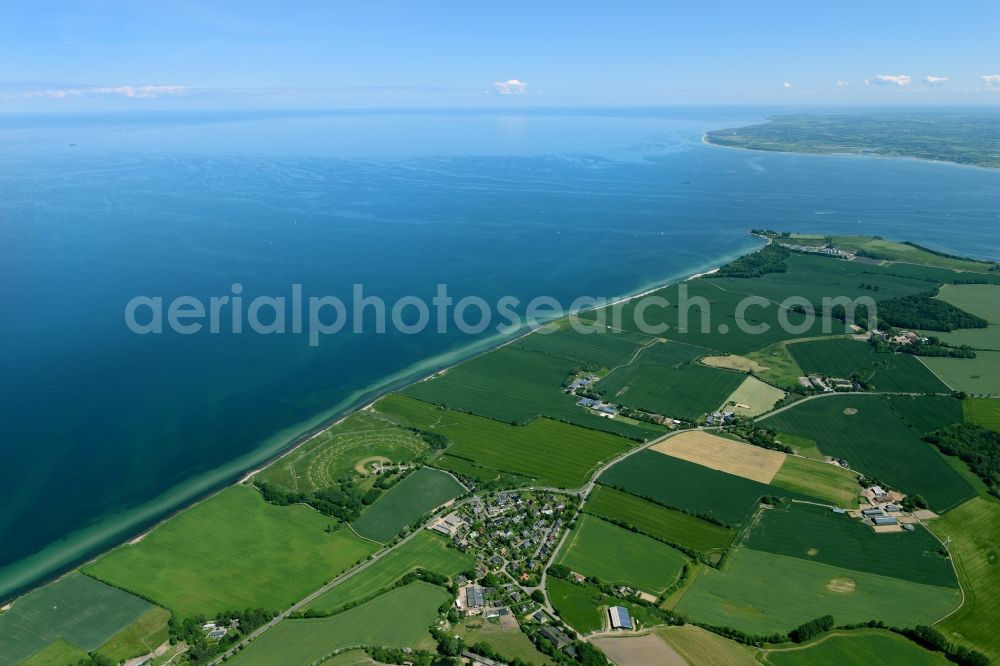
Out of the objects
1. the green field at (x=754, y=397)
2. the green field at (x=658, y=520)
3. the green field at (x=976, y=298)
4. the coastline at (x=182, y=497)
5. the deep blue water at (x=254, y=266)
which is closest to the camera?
the coastline at (x=182, y=497)

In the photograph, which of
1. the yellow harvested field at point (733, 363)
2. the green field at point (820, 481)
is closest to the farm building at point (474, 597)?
the green field at point (820, 481)

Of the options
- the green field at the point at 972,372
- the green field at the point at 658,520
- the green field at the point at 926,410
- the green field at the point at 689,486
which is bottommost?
the green field at the point at 658,520

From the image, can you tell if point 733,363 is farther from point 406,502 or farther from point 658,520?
point 406,502

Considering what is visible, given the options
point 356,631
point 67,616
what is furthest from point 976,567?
point 67,616

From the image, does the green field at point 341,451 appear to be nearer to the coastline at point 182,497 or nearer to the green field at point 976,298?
the coastline at point 182,497

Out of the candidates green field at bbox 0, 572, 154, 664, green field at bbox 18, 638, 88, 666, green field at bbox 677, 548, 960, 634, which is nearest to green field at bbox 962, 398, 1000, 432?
green field at bbox 677, 548, 960, 634

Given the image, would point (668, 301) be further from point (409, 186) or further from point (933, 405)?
point (409, 186)
